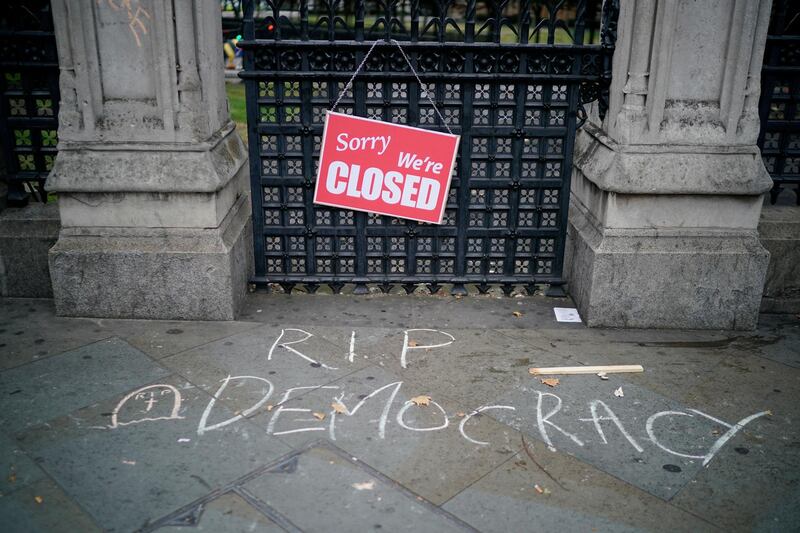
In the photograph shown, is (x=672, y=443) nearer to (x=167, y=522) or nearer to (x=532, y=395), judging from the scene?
(x=532, y=395)

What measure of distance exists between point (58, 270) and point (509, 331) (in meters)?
3.96

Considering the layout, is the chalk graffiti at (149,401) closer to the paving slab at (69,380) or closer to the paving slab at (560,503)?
the paving slab at (69,380)

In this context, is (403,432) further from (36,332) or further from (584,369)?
(36,332)

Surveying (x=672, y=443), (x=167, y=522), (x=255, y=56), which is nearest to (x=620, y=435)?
(x=672, y=443)

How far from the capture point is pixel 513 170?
6613 mm

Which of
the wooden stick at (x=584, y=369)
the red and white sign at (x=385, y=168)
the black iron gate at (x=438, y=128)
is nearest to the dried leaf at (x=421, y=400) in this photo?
the wooden stick at (x=584, y=369)

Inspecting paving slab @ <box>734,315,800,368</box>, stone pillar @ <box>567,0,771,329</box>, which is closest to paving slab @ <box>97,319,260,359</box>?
stone pillar @ <box>567,0,771,329</box>

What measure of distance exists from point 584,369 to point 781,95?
333 cm

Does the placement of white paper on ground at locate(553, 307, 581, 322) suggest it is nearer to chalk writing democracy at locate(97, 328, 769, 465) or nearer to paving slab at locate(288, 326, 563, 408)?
paving slab at locate(288, 326, 563, 408)

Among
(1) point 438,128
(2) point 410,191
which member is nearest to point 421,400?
(2) point 410,191

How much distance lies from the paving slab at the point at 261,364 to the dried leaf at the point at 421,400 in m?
0.64

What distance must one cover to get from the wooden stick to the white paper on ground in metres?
0.95

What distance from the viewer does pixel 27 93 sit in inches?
247

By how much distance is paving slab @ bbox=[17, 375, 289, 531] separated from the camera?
13.3 feet
